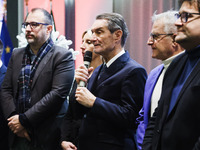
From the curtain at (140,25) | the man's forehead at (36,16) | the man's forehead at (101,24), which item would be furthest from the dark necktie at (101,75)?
the curtain at (140,25)

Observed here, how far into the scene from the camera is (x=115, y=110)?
6.32 feet

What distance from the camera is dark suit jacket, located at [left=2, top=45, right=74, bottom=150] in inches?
96.9

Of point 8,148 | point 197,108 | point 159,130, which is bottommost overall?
point 8,148

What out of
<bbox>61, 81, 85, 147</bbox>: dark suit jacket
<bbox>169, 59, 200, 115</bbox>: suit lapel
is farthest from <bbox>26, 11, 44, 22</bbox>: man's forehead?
<bbox>169, 59, 200, 115</bbox>: suit lapel

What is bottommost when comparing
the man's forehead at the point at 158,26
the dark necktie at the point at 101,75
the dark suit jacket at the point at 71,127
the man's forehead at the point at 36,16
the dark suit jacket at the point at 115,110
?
the dark suit jacket at the point at 71,127

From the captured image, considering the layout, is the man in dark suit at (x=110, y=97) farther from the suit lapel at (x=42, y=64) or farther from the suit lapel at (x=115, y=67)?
the suit lapel at (x=42, y=64)

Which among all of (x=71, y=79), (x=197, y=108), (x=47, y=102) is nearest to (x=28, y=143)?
(x=47, y=102)

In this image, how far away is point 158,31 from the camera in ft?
7.32

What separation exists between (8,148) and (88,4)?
2.79 meters

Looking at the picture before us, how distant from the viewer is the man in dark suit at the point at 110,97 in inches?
76.0

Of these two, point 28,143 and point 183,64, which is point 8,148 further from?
point 183,64

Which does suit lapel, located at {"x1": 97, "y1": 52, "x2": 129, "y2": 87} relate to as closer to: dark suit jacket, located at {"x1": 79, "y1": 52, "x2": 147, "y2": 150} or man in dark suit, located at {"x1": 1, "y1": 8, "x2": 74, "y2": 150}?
dark suit jacket, located at {"x1": 79, "y1": 52, "x2": 147, "y2": 150}

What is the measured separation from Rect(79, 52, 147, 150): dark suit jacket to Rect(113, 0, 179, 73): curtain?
1.92 meters

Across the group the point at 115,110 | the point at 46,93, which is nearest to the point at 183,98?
the point at 115,110
